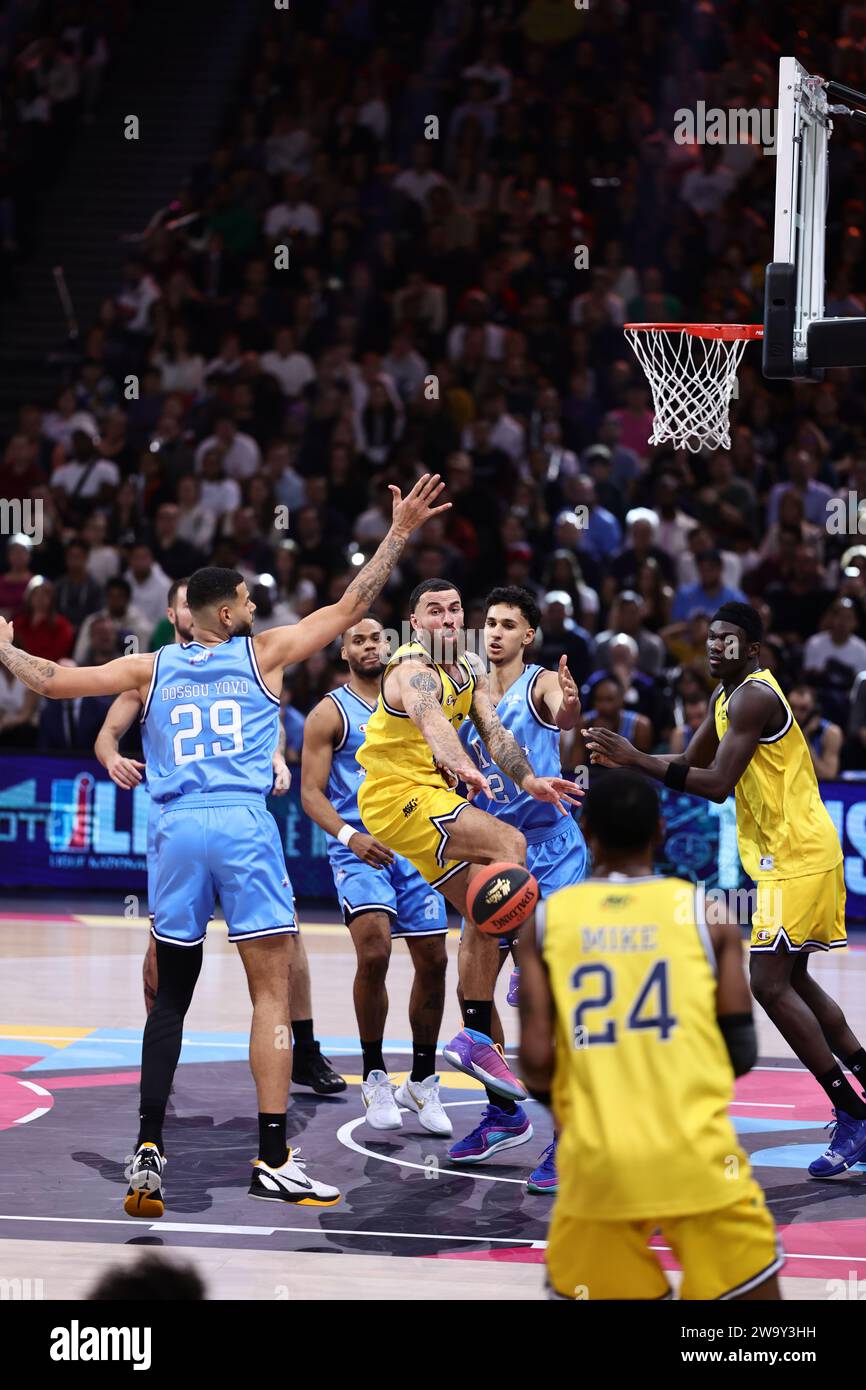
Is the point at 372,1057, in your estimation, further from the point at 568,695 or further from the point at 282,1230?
the point at 568,695

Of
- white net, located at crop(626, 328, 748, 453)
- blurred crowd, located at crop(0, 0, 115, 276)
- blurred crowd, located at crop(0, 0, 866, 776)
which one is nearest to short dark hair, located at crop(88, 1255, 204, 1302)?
white net, located at crop(626, 328, 748, 453)

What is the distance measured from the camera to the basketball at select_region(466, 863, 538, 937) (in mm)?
5852

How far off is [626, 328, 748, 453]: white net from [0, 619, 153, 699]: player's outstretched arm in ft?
8.71

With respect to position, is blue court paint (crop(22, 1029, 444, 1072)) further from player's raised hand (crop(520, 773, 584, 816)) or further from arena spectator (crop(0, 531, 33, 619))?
arena spectator (crop(0, 531, 33, 619))

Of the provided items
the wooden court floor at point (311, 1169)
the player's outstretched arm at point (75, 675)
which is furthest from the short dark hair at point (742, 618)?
the player's outstretched arm at point (75, 675)

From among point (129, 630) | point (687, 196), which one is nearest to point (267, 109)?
point (687, 196)

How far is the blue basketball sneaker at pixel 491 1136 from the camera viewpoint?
6.92 meters

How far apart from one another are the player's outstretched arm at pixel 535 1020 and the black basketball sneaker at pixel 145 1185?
2.37 metres

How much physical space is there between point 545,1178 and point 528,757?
1.76 meters

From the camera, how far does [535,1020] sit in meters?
4.02

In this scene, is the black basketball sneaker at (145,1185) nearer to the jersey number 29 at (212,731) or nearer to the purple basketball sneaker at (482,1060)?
the purple basketball sneaker at (482,1060)

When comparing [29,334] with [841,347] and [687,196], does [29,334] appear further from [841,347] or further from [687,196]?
[841,347]

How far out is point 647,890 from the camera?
4.04 m

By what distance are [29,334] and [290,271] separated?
3632 mm
